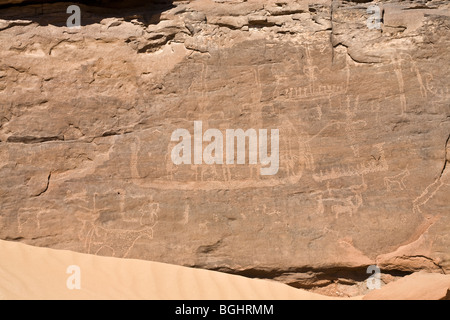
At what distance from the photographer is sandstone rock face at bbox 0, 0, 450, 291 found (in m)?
5.18

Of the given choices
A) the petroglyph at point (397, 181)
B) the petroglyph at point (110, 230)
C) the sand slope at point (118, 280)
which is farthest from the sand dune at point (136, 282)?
the petroglyph at point (397, 181)

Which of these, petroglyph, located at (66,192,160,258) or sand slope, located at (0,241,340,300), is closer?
sand slope, located at (0,241,340,300)

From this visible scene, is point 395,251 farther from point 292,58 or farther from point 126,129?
point 126,129

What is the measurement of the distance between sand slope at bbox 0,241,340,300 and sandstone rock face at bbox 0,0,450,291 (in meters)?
0.17

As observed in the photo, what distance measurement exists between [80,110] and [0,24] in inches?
52.2

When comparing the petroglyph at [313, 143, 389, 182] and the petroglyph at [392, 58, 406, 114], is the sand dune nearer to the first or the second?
the petroglyph at [313, 143, 389, 182]

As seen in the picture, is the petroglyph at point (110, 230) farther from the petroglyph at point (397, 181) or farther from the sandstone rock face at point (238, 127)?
the petroglyph at point (397, 181)

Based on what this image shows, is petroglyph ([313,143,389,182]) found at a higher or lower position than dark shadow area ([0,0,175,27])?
lower

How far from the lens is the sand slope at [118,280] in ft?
14.5

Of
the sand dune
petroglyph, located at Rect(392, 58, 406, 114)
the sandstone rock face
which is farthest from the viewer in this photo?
petroglyph, located at Rect(392, 58, 406, 114)

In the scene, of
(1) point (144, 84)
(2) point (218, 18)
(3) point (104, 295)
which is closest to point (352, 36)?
(2) point (218, 18)

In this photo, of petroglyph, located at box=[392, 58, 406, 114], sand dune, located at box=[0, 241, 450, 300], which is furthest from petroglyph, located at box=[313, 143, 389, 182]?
sand dune, located at box=[0, 241, 450, 300]

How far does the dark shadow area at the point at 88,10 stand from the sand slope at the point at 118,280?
243cm

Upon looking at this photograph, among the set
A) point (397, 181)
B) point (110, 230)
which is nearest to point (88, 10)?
point (110, 230)
